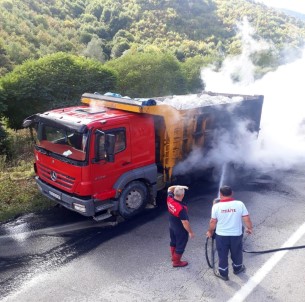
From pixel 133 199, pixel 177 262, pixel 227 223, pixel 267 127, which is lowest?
pixel 177 262

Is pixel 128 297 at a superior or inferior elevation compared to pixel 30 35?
inferior

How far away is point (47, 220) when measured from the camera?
7457 mm

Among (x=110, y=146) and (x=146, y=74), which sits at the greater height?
(x=146, y=74)

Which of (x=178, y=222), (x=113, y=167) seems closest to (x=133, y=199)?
(x=113, y=167)

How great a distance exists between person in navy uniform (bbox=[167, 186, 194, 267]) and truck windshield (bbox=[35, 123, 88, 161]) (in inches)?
84.9

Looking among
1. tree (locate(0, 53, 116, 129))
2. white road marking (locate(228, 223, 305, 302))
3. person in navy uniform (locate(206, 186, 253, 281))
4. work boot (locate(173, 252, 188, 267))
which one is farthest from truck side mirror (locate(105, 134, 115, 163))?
tree (locate(0, 53, 116, 129))

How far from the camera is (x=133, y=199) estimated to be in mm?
7527

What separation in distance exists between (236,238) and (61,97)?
11.5 m

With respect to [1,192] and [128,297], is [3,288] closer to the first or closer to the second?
[128,297]

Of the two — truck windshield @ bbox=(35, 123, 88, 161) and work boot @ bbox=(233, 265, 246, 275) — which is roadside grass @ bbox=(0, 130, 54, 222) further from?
work boot @ bbox=(233, 265, 246, 275)

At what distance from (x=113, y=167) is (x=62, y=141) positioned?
1.22 m

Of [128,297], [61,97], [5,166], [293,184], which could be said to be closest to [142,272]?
[128,297]

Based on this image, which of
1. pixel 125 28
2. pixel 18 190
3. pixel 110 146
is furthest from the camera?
pixel 125 28

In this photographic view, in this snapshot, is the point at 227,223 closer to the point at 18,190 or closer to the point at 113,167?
the point at 113,167
